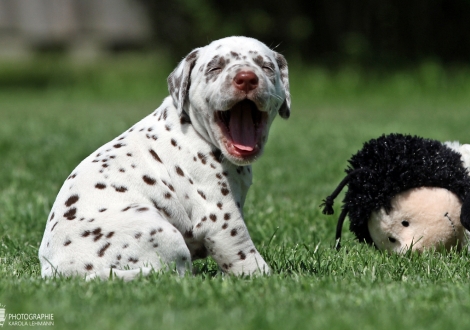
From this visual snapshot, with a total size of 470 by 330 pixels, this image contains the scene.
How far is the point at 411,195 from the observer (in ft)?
17.1

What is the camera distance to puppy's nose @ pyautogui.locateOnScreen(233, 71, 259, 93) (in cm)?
451

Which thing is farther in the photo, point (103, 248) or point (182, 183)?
point (182, 183)

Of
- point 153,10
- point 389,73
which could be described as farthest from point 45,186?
point 153,10

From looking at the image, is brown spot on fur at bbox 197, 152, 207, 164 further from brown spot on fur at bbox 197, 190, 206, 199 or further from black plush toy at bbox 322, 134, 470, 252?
black plush toy at bbox 322, 134, 470, 252

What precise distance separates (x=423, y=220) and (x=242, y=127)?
4.78ft

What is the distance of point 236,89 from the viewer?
14.8 ft

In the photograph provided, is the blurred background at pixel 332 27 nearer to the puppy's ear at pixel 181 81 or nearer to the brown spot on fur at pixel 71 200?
the puppy's ear at pixel 181 81

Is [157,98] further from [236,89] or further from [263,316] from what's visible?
[263,316]

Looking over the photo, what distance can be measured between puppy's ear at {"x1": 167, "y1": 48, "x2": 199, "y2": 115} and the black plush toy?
131 centimetres

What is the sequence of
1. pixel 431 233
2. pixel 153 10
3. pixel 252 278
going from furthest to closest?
1. pixel 153 10
2. pixel 431 233
3. pixel 252 278

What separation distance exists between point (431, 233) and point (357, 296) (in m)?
1.50

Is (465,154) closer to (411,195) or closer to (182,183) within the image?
(411,195)

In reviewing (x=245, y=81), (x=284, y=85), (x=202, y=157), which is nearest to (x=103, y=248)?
(x=202, y=157)

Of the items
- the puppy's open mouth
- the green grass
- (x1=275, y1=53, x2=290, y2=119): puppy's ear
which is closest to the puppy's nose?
the puppy's open mouth
